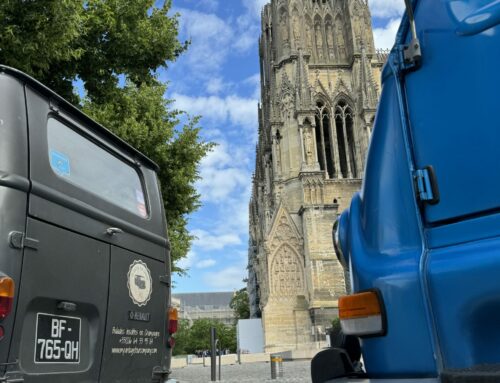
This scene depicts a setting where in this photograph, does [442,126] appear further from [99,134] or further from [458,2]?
[99,134]

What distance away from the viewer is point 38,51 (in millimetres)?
6336

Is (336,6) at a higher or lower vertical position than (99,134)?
higher

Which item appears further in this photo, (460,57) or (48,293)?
(48,293)

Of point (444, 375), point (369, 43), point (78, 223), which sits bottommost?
point (444, 375)

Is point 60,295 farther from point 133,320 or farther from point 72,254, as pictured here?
point 133,320

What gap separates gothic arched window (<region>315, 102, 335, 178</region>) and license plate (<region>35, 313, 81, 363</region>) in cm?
3323

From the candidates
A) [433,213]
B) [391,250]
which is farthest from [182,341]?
[433,213]

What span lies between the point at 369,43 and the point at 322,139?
28.4 ft

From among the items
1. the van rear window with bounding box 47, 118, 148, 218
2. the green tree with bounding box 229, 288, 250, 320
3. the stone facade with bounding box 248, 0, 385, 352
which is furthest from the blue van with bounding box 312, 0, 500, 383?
the green tree with bounding box 229, 288, 250, 320

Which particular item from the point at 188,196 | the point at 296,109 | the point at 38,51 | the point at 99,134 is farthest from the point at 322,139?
the point at 99,134

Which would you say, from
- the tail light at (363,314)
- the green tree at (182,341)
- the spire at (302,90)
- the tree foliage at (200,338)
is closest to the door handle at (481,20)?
the tail light at (363,314)

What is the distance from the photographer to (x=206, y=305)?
455ft

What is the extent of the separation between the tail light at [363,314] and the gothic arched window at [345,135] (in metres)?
34.5

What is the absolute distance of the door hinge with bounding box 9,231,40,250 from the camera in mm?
2357
